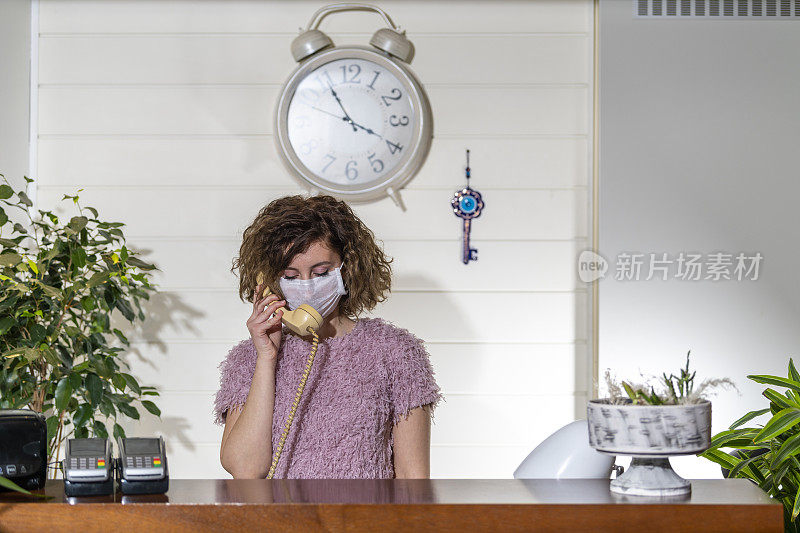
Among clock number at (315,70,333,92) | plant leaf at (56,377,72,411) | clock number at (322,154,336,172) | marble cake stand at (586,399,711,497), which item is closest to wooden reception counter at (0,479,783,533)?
marble cake stand at (586,399,711,497)

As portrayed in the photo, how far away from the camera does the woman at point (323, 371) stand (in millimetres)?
1879

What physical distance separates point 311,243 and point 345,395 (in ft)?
1.16

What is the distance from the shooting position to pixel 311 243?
6.48 ft

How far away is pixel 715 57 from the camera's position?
3133mm

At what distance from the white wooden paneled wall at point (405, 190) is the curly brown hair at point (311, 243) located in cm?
111

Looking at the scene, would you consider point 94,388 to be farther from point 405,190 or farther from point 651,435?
point 651,435

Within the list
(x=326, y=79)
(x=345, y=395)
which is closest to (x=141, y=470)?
(x=345, y=395)

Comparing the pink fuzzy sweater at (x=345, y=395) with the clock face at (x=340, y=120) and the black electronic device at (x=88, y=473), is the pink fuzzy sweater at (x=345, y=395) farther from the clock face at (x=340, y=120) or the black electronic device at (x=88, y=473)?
the clock face at (x=340, y=120)

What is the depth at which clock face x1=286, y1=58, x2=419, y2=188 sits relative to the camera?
3.13 metres

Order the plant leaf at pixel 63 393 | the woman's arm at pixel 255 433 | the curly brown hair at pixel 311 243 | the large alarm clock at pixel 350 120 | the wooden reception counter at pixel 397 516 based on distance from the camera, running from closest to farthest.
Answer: the wooden reception counter at pixel 397 516, the woman's arm at pixel 255 433, the curly brown hair at pixel 311 243, the plant leaf at pixel 63 393, the large alarm clock at pixel 350 120

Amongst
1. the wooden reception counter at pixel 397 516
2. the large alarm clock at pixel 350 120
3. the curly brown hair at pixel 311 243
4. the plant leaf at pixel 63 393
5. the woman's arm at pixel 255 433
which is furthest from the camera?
the large alarm clock at pixel 350 120

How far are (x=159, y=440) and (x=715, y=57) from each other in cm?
257

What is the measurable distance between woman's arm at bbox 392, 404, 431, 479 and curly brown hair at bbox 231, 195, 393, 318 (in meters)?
0.30

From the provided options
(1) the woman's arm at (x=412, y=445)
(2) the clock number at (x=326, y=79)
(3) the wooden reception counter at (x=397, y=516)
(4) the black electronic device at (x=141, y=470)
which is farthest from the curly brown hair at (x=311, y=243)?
(2) the clock number at (x=326, y=79)
